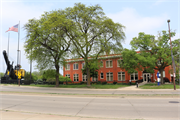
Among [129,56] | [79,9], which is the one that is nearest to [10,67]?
[79,9]

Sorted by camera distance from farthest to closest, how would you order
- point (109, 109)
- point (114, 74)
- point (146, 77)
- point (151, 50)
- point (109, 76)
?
point (109, 76) → point (114, 74) → point (146, 77) → point (151, 50) → point (109, 109)

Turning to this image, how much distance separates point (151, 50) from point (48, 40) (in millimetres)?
22244

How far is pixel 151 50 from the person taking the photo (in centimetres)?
3419

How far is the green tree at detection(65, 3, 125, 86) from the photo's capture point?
2889 cm

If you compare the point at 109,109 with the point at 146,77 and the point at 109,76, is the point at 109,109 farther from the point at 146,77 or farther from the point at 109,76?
the point at 109,76

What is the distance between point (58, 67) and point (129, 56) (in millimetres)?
15588

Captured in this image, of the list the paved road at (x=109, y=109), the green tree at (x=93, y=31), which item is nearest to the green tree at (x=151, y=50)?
the green tree at (x=93, y=31)

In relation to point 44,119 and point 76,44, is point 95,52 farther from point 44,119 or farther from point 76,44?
point 44,119

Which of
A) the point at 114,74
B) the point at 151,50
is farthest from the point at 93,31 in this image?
the point at 114,74

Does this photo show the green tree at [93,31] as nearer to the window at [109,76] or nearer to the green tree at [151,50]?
the green tree at [151,50]

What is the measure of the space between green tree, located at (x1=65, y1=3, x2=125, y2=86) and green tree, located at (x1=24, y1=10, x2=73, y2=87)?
6.88ft

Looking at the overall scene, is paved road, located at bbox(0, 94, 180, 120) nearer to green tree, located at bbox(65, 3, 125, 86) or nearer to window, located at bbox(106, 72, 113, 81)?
green tree, located at bbox(65, 3, 125, 86)

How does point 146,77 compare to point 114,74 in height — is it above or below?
below

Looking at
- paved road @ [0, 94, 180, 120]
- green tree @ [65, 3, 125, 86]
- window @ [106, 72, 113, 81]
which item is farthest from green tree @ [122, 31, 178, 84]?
paved road @ [0, 94, 180, 120]
